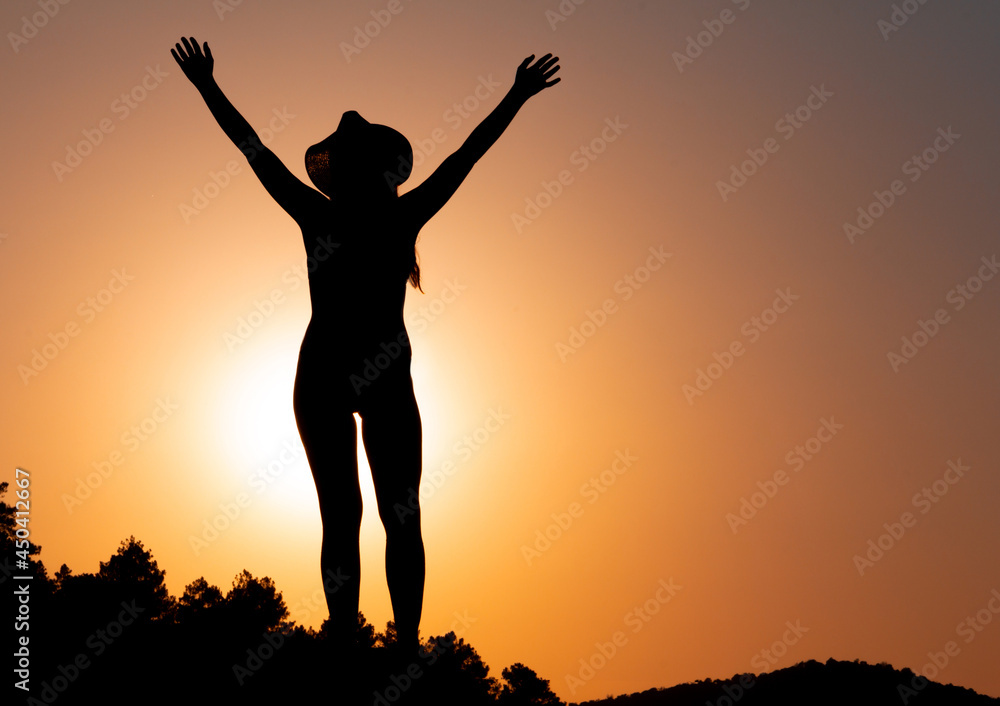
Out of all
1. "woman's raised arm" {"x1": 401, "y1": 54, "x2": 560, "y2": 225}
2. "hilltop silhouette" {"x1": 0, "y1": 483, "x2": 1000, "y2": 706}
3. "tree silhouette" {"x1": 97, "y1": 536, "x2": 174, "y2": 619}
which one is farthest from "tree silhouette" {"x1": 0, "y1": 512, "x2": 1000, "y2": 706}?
"tree silhouette" {"x1": 97, "y1": 536, "x2": 174, "y2": 619}

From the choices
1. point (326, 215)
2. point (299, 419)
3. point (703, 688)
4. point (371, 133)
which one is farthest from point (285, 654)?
point (703, 688)

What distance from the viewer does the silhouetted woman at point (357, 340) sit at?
630 centimetres

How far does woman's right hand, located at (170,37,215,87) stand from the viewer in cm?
655

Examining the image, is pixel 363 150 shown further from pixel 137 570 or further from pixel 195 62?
pixel 137 570

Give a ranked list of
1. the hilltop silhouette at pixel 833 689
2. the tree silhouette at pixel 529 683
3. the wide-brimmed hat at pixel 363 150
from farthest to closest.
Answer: the tree silhouette at pixel 529 683, the hilltop silhouette at pixel 833 689, the wide-brimmed hat at pixel 363 150

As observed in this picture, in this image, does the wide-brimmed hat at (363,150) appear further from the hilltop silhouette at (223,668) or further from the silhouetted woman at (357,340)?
the hilltop silhouette at (223,668)

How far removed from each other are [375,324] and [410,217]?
0.79m

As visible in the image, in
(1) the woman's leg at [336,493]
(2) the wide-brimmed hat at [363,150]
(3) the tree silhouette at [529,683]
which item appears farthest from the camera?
(3) the tree silhouette at [529,683]

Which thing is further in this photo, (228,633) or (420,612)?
(228,633)

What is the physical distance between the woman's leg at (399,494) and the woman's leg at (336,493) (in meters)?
0.16

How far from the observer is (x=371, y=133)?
6609 mm

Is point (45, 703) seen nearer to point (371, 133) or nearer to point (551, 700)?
point (371, 133)

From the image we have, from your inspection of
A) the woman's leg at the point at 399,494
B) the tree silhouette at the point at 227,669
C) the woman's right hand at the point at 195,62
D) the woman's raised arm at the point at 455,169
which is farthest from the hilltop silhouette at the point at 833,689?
the woman's right hand at the point at 195,62

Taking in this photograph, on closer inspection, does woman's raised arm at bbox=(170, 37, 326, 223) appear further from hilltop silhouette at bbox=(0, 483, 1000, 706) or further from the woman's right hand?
hilltop silhouette at bbox=(0, 483, 1000, 706)
